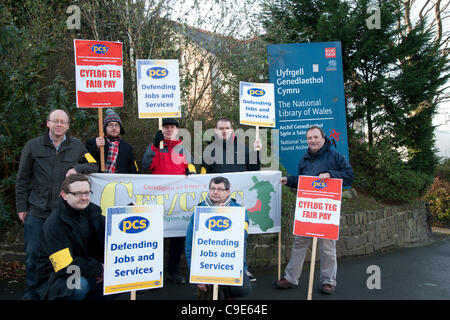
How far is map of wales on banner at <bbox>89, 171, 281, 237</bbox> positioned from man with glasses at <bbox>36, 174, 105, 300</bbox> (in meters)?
1.55

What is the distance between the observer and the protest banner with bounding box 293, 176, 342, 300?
488cm

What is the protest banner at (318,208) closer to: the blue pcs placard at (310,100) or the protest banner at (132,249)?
the protest banner at (132,249)

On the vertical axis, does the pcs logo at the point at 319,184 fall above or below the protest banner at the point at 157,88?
below

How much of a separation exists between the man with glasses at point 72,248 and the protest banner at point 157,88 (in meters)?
2.19

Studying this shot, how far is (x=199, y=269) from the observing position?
12.8 feet

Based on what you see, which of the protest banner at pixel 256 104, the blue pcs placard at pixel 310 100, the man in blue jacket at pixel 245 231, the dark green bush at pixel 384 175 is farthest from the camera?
the dark green bush at pixel 384 175

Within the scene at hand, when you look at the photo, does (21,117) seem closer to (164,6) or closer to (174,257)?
(174,257)

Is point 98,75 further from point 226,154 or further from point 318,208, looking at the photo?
point 318,208

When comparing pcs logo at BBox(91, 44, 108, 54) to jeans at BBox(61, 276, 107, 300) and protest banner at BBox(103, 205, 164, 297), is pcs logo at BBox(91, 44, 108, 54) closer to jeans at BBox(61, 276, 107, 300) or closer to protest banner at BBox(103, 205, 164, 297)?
protest banner at BBox(103, 205, 164, 297)

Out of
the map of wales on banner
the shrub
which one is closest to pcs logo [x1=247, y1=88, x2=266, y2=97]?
the map of wales on banner

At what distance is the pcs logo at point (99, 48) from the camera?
5.43 metres

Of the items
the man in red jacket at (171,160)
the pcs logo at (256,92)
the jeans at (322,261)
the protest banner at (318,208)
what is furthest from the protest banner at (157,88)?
the jeans at (322,261)
